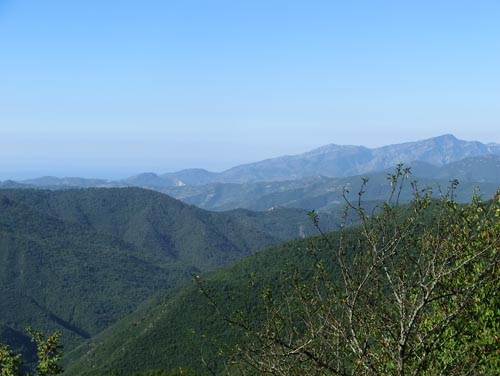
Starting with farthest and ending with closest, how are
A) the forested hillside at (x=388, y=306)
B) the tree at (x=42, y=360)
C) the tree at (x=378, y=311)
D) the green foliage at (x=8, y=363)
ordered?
the tree at (x=42, y=360), the green foliage at (x=8, y=363), the forested hillside at (x=388, y=306), the tree at (x=378, y=311)

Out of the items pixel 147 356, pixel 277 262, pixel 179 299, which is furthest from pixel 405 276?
pixel 277 262

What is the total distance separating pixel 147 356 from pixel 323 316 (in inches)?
4358

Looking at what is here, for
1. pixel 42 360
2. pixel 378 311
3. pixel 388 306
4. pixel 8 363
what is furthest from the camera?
pixel 42 360

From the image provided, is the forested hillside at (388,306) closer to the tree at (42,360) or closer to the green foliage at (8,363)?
the tree at (42,360)

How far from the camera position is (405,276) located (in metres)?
12.8

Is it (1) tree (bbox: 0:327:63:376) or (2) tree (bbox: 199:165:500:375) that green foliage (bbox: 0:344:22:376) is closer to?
(1) tree (bbox: 0:327:63:376)

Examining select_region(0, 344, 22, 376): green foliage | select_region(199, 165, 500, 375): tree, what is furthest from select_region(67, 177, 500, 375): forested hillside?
select_region(0, 344, 22, 376): green foliage

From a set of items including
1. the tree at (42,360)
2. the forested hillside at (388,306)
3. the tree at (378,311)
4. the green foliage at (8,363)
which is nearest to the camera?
the tree at (378,311)

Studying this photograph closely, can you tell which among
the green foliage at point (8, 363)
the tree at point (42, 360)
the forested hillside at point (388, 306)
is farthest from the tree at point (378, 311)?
the green foliage at point (8, 363)

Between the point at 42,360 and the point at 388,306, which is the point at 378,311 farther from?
the point at 42,360

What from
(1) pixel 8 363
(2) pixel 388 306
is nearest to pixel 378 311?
(2) pixel 388 306

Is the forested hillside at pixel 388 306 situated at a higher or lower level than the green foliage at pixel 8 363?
higher

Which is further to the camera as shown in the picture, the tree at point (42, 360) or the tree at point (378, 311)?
the tree at point (42, 360)

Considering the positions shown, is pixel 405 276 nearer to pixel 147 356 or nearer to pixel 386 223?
pixel 386 223
